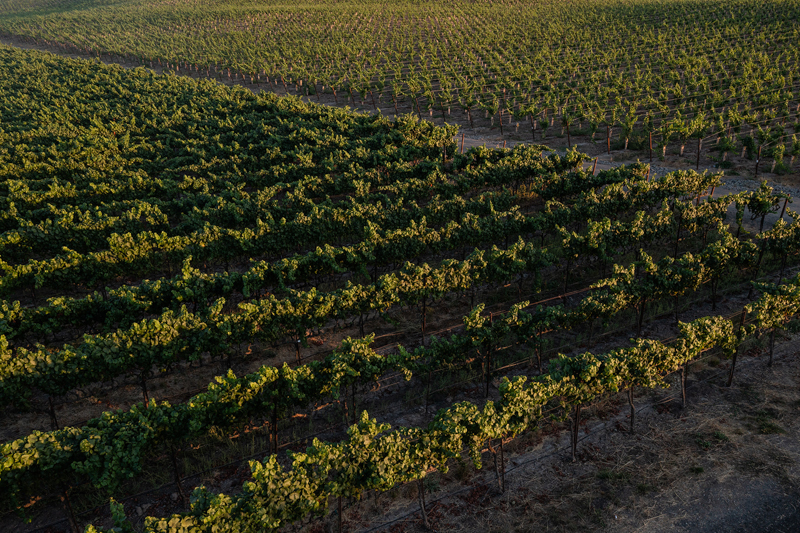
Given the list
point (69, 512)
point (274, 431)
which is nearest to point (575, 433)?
point (274, 431)

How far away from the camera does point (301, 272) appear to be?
74.5ft

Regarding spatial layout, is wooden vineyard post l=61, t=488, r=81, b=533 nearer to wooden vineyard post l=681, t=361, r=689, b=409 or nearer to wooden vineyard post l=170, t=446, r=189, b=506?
wooden vineyard post l=170, t=446, r=189, b=506

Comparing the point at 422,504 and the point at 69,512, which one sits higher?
the point at 69,512

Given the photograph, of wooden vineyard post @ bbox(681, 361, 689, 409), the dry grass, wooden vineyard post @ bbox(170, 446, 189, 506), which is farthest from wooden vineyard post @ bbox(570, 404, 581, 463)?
wooden vineyard post @ bbox(170, 446, 189, 506)

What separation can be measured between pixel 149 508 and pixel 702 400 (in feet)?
61.3

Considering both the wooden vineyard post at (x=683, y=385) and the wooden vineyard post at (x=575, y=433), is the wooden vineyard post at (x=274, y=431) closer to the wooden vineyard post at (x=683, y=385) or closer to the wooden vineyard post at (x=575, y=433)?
the wooden vineyard post at (x=575, y=433)

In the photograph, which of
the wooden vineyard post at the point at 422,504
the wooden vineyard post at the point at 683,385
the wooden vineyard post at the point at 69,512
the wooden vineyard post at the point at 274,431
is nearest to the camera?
the wooden vineyard post at the point at 69,512

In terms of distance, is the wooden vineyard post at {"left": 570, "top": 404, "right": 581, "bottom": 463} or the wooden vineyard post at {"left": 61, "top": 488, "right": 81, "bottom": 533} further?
the wooden vineyard post at {"left": 570, "top": 404, "right": 581, "bottom": 463}

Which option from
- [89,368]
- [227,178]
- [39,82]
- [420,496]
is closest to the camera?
[420,496]

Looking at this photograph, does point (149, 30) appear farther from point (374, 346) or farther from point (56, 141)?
point (374, 346)

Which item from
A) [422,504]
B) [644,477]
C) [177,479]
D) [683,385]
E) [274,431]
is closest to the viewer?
[422,504]

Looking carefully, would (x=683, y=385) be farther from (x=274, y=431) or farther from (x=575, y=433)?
(x=274, y=431)

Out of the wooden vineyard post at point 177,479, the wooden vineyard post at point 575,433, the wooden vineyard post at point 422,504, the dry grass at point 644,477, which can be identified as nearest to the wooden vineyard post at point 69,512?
the wooden vineyard post at point 177,479

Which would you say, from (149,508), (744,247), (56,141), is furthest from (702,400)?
(56,141)
